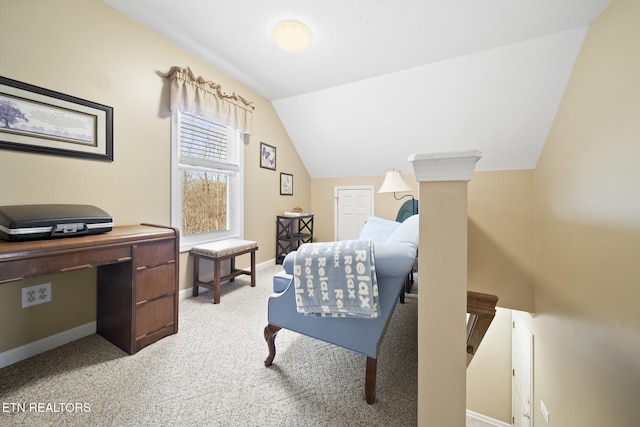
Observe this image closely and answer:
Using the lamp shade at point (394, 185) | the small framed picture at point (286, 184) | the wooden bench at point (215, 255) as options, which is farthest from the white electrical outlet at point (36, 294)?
the lamp shade at point (394, 185)

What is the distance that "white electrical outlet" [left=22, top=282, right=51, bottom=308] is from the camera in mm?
1514

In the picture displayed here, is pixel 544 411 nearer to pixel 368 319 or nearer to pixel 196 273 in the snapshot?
pixel 368 319

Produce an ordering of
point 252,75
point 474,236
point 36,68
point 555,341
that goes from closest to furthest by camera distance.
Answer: point 36,68 < point 555,341 < point 252,75 < point 474,236

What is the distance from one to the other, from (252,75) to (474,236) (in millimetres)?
3895

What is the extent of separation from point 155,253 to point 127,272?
0.19 m

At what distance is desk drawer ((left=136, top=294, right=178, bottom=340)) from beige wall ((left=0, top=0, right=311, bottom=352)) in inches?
23.2

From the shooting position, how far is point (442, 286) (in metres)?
0.82

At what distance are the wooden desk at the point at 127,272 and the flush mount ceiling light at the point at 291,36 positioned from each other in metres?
1.99

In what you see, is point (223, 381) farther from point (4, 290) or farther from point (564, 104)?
point (564, 104)

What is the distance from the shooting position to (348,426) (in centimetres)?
110

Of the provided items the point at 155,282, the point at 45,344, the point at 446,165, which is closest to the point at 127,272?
the point at 155,282

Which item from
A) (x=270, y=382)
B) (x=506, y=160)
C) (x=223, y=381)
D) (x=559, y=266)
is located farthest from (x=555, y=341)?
(x=223, y=381)

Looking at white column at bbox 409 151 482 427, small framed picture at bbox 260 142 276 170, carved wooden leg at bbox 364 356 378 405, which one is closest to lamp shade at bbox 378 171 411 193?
small framed picture at bbox 260 142 276 170

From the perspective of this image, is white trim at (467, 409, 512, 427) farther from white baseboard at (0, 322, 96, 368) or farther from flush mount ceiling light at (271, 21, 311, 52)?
flush mount ceiling light at (271, 21, 311, 52)
